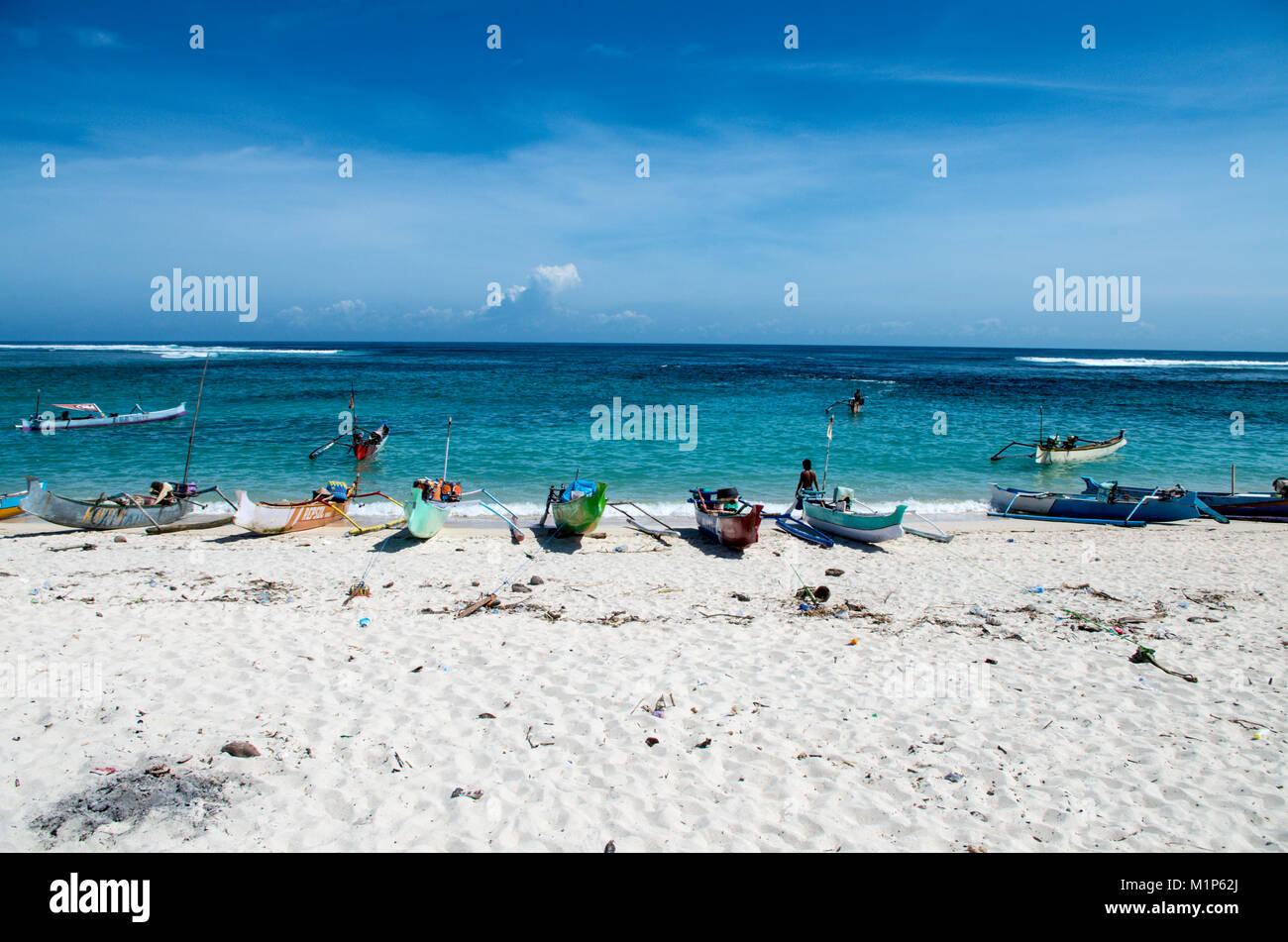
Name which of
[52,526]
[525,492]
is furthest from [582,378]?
[52,526]

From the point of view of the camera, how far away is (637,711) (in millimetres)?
6480

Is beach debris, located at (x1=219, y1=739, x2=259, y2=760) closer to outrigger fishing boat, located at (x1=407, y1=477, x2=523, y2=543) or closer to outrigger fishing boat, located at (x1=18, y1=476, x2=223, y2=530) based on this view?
outrigger fishing boat, located at (x1=407, y1=477, x2=523, y2=543)

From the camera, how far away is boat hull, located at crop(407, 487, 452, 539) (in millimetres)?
13688

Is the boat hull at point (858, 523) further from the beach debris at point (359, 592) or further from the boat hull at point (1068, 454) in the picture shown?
the boat hull at point (1068, 454)

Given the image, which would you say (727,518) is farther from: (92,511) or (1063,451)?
(1063,451)

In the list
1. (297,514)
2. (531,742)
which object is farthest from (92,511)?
(531,742)

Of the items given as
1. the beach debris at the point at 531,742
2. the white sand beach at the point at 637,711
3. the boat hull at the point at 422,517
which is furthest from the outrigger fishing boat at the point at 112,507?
the beach debris at the point at 531,742

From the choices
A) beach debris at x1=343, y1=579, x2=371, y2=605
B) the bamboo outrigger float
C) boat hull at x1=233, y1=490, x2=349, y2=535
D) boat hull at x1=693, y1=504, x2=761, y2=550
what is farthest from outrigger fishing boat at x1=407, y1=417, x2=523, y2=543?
boat hull at x1=693, y1=504, x2=761, y2=550

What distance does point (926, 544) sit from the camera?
45.9ft

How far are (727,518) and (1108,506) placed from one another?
36.0ft

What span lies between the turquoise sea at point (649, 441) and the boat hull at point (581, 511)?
13.5 feet

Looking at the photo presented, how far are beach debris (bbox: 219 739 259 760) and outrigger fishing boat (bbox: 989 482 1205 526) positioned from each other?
17.9m

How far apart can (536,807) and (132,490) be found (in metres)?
20.5
